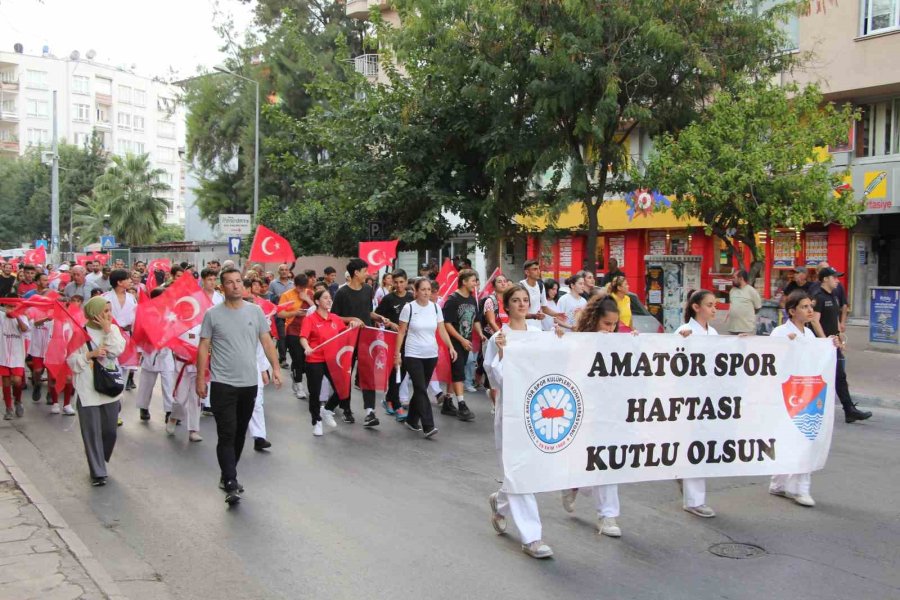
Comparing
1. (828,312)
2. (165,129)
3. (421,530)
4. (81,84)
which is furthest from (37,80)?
(421,530)

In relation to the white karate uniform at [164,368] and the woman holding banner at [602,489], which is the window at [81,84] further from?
the woman holding banner at [602,489]

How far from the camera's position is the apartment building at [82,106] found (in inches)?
3543

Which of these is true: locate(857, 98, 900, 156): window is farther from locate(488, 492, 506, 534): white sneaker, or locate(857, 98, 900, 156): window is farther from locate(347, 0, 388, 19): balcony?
locate(347, 0, 388, 19): balcony

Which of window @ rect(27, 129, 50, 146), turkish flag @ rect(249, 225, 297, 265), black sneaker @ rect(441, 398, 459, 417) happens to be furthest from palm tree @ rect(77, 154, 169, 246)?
black sneaker @ rect(441, 398, 459, 417)

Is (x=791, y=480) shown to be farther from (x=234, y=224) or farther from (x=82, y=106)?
(x=82, y=106)

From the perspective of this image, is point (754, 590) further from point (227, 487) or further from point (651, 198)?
point (651, 198)

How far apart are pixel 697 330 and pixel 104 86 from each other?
104 metres

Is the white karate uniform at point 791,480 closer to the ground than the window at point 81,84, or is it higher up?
closer to the ground

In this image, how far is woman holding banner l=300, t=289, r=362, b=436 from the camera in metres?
9.85

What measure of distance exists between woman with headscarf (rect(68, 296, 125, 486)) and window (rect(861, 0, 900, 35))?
2031 centimetres

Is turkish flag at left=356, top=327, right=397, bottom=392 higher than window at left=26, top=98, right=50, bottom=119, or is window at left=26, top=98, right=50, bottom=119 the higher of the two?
window at left=26, top=98, right=50, bottom=119

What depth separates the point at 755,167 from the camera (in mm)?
15211

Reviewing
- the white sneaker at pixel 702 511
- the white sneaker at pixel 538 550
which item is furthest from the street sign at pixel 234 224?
the white sneaker at pixel 538 550

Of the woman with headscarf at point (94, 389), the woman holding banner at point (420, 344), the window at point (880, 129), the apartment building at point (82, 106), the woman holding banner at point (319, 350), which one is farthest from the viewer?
the apartment building at point (82, 106)
